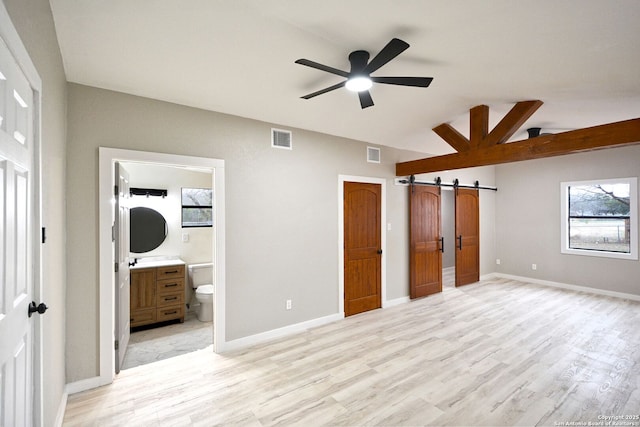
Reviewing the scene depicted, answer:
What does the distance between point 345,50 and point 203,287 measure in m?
3.67

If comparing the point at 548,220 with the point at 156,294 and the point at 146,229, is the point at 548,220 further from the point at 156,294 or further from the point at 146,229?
the point at 146,229

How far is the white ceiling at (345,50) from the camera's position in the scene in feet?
5.86

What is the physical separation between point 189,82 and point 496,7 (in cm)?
241

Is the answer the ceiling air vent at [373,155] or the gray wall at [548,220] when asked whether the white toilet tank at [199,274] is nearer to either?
the ceiling air vent at [373,155]

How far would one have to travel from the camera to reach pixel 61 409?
86.0 inches

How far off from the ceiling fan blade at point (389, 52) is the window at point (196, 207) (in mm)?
3714

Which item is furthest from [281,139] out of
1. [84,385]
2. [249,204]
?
[84,385]

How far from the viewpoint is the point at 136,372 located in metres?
2.83

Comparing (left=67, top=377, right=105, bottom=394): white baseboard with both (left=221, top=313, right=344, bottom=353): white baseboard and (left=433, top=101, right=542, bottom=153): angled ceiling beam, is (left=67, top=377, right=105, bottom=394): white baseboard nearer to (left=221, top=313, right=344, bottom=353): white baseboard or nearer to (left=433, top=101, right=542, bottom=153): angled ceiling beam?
(left=221, top=313, right=344, bottom=353): white baseboard

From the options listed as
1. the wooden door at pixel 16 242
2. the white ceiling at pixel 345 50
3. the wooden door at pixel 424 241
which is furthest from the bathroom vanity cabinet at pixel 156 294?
the wooden door at pixel 424 241

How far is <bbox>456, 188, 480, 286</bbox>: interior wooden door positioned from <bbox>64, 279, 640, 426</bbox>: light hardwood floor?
205cm

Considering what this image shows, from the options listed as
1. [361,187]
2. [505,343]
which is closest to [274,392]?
[505,343]

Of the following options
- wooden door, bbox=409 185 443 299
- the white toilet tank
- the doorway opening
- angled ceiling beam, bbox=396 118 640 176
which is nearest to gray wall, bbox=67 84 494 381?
wooden door, bbox=409 185 443 299

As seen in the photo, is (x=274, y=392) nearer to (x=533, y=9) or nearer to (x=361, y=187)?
(x=361, y=187)
